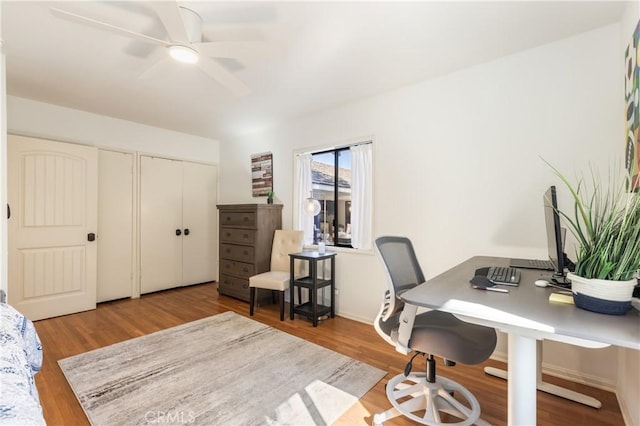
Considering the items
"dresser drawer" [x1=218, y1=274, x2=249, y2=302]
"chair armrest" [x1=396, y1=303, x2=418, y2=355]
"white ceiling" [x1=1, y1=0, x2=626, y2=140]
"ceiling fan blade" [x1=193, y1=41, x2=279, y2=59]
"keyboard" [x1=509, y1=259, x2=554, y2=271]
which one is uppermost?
"white ceiling" [x1=1, y1=0, x2=626, y2=140]

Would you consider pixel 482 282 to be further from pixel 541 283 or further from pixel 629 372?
pixel 629 372

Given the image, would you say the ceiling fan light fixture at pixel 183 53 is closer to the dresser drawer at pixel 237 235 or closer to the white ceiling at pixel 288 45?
the white ceiling at pixel 288 45

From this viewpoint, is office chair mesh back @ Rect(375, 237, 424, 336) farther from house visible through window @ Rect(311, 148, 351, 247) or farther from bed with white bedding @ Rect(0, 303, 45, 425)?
house visible through window @ Rect(311, 148, 351, 247)

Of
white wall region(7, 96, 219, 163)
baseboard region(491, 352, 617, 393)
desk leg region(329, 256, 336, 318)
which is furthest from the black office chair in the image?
white wall region(7, 96, 219, 163)

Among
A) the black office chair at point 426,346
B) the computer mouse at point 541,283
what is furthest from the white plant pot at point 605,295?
the black office chair at point 426,346

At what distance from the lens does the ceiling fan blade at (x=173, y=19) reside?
1.38 metres

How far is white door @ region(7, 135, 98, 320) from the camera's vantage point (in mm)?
3092

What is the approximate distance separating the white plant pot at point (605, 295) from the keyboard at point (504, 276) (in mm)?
354

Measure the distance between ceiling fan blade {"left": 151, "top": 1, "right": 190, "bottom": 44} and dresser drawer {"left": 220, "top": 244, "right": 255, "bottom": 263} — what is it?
252 centimetres

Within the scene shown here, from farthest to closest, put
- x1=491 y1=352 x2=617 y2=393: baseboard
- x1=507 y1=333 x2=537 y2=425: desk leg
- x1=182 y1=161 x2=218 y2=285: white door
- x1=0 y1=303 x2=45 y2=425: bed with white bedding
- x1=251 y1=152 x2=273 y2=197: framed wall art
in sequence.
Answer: x1=182 y1=161 x2=218 y2=285: white door → x1=251 y1=152 x2=273 y2=197: framed wall art → x1=491 y1=352 x2=617 y2=393: baseboard → x1=507 y1=333 x2=537 y2=425: desk leg → x1=0 y1=303 x2=45 y2=425: bed with white bedding

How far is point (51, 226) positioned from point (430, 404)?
4192 mm

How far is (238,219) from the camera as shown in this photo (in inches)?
154

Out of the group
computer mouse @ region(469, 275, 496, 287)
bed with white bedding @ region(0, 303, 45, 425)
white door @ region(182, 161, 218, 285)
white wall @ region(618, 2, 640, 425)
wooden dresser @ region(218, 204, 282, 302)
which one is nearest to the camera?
bed with white bedding @ region(0, 303, 45, 425)

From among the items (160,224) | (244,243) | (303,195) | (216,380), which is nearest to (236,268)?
(244,243)
